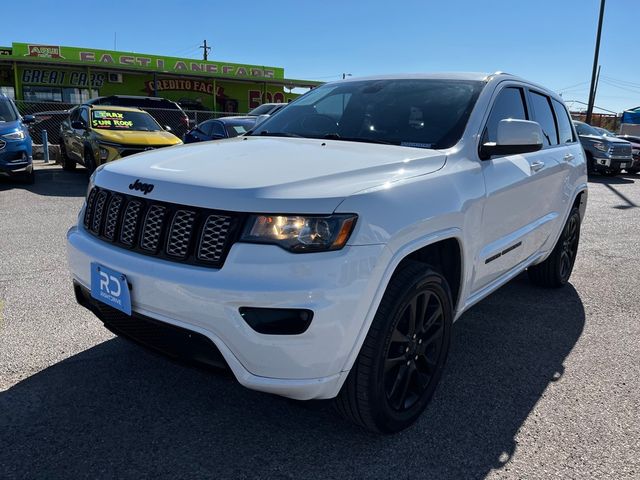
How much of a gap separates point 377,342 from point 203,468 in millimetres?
910

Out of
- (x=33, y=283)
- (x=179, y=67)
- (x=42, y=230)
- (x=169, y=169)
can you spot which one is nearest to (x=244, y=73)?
(x=179, y=67)

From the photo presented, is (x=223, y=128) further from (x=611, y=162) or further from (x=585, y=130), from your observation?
(x=585, y=130)

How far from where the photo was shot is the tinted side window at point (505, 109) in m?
3.22

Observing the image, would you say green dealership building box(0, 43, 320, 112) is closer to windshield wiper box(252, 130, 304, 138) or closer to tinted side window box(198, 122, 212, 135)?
tinted side window box(198, 122, 212, 135)

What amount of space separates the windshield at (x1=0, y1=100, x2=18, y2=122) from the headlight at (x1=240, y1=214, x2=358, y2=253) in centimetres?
956

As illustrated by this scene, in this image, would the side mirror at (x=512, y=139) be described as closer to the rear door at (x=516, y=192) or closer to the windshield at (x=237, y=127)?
the rear door at (x=516, y=192)

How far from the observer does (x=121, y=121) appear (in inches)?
436

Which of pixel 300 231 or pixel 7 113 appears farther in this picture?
pixel 7 113

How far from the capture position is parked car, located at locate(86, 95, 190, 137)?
17.0 meters

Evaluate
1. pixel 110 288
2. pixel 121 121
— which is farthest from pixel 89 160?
pixel 110 288

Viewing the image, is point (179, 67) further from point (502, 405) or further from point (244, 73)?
point (502, 405)

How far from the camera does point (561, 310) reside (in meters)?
4.37

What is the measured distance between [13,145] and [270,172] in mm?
8838

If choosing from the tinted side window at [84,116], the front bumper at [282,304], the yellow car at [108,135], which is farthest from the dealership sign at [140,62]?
the front bumper at [282,304]
